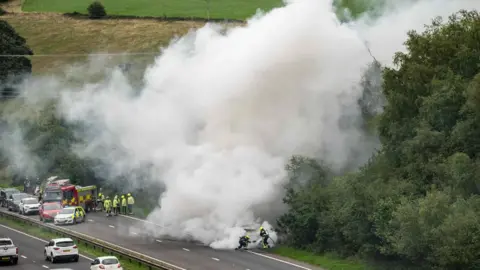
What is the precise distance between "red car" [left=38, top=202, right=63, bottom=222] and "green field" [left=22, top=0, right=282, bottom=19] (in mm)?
36332

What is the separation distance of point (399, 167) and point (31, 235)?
2663 centimetres

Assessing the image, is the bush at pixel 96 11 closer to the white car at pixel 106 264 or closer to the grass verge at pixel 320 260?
the grass verge at pixel 320 260

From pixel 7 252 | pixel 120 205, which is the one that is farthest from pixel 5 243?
pixel 120 205

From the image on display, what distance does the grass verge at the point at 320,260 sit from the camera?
46.1 m

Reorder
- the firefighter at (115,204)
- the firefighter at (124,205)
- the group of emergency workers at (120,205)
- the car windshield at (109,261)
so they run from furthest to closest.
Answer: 1. the firefighter at (124,205)
2. the group of emergency workers at (120,205)
3. the firefighter at (115,204)
4. the car windshield at (109,261)

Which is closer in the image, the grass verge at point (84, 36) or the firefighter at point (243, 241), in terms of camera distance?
the firefighter at point (243, 241)

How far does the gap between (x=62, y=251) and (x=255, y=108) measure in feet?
46.6

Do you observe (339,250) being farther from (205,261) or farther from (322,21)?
(322,21)

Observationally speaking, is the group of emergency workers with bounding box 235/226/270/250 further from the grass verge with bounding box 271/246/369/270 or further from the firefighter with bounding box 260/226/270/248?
the grass verge with bounding box 271/246/369/270

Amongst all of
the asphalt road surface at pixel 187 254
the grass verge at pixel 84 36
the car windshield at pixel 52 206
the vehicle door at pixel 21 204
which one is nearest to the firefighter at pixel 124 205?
the car windshield at pixel 52 206

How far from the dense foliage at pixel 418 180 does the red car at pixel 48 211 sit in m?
21.3

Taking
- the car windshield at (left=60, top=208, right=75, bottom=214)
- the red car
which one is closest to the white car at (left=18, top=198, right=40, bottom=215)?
the red car

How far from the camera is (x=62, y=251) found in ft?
167

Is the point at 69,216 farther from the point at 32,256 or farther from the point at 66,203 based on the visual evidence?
the point at 32,256
